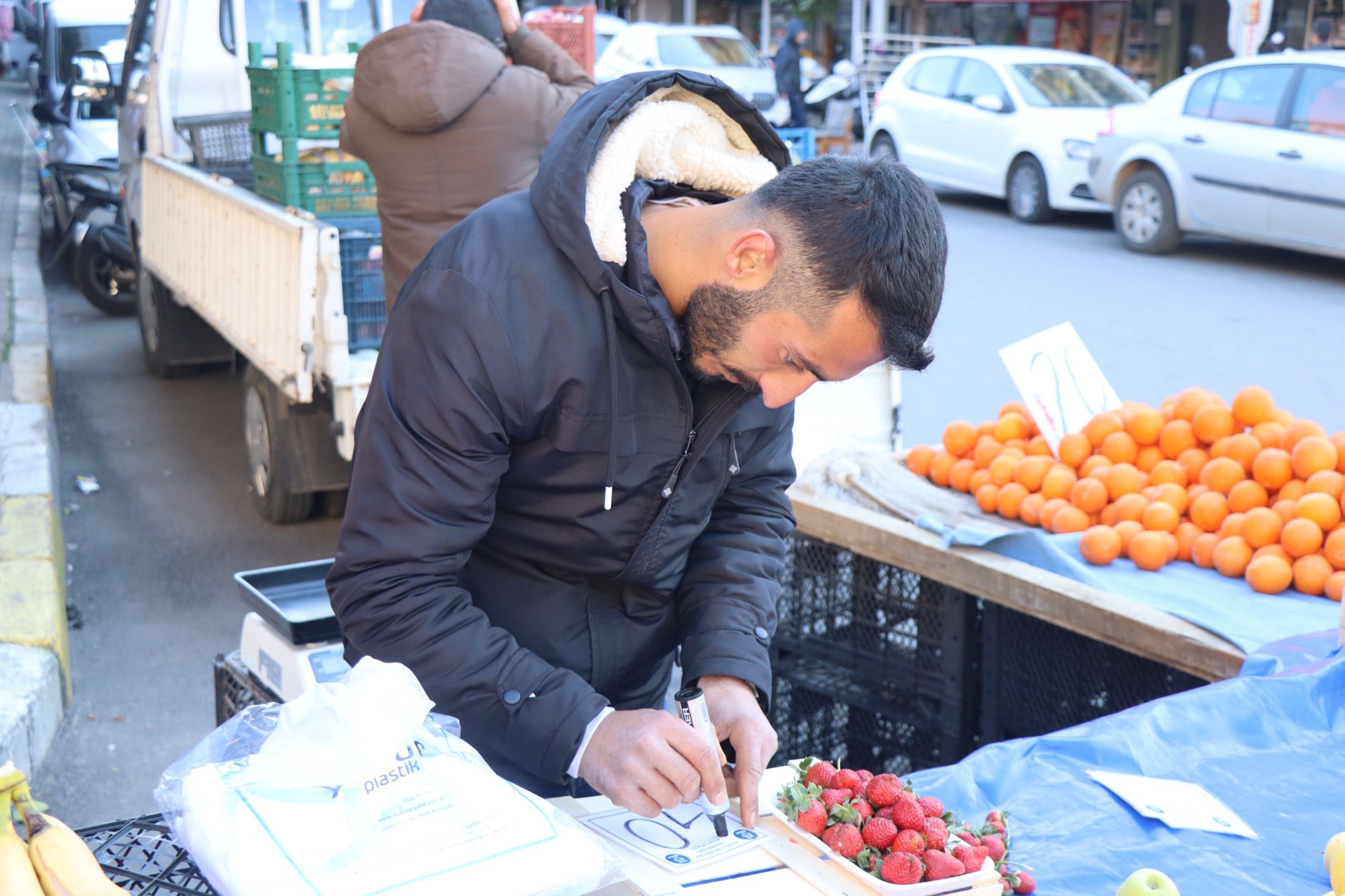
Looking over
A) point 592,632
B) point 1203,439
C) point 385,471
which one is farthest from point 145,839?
point 1203,439

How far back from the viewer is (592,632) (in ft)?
6.81

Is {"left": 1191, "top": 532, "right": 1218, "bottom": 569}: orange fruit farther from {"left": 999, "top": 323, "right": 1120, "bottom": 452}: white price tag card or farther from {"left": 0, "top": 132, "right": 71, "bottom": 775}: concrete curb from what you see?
{"left": 0, "top": 132, "right": 71, "bottom": 775}: concrete curb

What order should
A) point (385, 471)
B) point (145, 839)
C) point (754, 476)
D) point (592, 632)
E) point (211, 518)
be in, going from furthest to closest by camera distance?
point (211, 518) < point (754, 476) < point (592, 632) < point (385, 471) < point (145, 839)

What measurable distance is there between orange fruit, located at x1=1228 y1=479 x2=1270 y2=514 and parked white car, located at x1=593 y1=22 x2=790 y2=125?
1520 cm

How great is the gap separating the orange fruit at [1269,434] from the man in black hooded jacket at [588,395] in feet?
7.05

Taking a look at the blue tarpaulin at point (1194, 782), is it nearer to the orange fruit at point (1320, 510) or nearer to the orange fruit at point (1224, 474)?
the orange fruit at point (1320, 510)

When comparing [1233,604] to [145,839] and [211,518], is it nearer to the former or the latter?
[145,839]

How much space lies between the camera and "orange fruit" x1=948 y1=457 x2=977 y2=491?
156 inches

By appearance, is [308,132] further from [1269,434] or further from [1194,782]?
[1194,782]

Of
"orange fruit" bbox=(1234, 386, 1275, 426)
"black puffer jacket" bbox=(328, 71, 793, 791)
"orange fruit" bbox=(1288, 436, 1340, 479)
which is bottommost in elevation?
"orange fruit" bbox=(1288, 436, 1340, 479)

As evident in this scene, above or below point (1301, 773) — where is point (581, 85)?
above

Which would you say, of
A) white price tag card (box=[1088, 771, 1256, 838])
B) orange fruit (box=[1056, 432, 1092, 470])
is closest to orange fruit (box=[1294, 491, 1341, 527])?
orange fruit (box=[1056, 432, 1092, 470])

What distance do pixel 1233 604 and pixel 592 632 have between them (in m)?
1.84

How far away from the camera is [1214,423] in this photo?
3.65m
